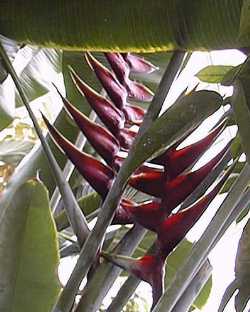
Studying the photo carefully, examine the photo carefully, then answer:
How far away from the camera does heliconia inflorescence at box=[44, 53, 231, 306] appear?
1.75 ft

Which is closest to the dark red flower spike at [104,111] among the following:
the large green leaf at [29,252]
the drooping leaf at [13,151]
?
the large green leaf at [29,252]

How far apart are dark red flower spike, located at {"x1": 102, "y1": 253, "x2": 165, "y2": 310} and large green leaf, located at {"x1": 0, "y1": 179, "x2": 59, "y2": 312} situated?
8 cm

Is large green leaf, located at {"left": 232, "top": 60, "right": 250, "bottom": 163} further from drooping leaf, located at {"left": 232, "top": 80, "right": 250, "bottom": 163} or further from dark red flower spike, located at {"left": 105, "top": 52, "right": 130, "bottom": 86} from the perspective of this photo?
dark red flower spike, located at {"left": 105, "top": 52, "right": 130, "bottom": 86}

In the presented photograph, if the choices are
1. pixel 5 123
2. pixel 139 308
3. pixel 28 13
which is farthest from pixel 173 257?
pixel 139 308

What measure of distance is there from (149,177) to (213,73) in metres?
0.22

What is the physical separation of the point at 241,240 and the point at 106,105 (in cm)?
23

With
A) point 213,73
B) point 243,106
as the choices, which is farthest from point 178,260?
point 243,106

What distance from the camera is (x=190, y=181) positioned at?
55 cm

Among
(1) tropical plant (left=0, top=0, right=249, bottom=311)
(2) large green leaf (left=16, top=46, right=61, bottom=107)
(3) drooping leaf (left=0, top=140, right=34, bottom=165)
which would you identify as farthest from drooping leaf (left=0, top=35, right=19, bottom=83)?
(3) drooping leaf (left=0, top=140, right=34, bottom=165)

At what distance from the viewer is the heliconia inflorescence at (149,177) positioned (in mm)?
534

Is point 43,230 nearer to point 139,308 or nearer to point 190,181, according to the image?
point 190,181

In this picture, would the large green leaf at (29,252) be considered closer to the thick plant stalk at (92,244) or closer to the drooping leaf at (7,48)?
the thick plant stalk at (92,244)

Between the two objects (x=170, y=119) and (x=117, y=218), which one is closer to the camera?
(x=170, y=119)

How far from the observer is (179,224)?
0.53 m
